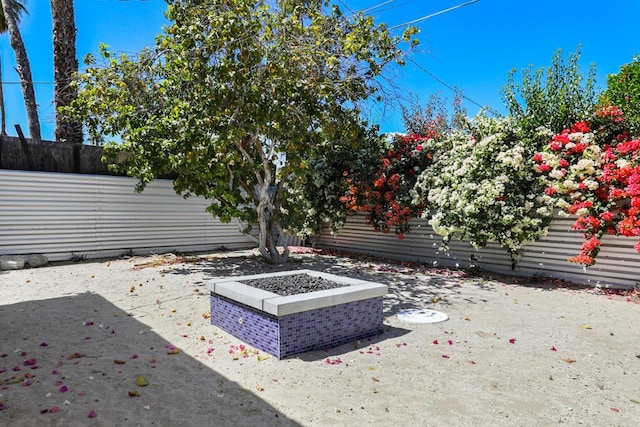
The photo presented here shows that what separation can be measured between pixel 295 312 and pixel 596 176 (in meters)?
4.78

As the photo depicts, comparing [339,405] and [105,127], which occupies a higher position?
[105,127]

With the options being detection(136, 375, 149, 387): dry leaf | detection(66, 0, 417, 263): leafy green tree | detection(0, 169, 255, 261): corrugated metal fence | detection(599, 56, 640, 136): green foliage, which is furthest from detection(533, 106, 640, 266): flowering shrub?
Answer: detection(0, 169, 255, 261): corrugated metal fence

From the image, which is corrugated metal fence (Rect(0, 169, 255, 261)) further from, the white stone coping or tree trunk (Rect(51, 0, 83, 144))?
the white stone coping

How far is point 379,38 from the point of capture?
705 centimetres

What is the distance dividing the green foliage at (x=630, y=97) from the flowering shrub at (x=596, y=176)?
0.39 feet

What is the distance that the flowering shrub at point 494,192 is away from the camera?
6.19 m

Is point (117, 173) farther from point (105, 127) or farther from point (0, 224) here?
point (0, 224)

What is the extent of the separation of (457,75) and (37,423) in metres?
11.8

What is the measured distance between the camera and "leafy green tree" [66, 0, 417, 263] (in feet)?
20.4

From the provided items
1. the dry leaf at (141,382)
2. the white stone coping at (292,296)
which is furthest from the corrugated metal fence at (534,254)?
the dry leaf at (141,382)

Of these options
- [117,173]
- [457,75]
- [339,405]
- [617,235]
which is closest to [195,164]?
[117,173]

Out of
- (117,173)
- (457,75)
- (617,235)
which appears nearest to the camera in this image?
(617,235)

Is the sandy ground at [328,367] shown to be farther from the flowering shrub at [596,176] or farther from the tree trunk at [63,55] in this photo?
the tree trunk at [63,55]

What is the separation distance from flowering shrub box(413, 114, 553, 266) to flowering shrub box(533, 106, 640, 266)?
30cm
